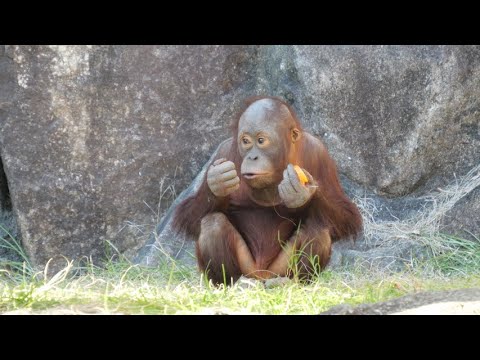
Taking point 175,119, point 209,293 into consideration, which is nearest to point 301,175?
point 209,293

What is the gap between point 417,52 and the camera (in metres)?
5.30

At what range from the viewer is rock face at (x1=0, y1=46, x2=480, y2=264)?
4922mm

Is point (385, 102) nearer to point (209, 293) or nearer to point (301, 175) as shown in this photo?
point (301, 175)

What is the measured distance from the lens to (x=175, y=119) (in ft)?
17.3

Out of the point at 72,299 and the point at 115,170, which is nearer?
the point at 72,299

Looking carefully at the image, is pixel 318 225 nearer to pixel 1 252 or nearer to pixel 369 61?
pixel 369 61

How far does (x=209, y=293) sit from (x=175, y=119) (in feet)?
6.17

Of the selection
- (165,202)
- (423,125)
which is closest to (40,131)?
(165,202)

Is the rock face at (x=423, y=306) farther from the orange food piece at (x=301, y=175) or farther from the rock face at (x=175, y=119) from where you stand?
the rock face at (x=175, y=119)

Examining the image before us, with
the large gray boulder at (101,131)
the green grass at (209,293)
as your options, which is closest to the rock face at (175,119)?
the large gray boulder at (101,131)

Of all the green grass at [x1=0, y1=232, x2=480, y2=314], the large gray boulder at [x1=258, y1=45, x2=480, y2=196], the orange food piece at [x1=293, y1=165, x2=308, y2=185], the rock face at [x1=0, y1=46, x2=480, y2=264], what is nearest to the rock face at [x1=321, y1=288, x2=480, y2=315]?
the green grass at [x1=0, y1=232, x2=480, y2=314]

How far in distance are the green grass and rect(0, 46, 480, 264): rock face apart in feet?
1.66

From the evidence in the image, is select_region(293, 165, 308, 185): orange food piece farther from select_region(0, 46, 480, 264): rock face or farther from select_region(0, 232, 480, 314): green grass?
select_region(0, 46, 480, 264): rock face

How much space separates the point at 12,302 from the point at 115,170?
1.87 m
